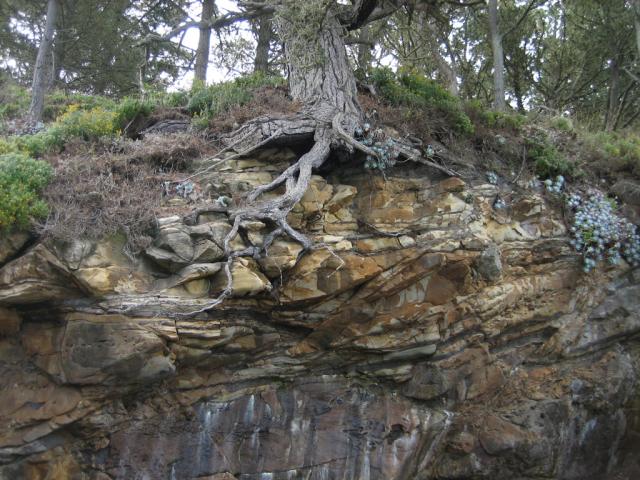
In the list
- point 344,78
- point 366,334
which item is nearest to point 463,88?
point 344,78

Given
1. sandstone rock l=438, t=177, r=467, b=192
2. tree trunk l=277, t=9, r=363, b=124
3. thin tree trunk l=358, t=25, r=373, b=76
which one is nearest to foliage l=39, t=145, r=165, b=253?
tree trunk l=277, t=9, r=363, b=124

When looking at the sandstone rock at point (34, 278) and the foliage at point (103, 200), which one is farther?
the foliage at point (103, 200)

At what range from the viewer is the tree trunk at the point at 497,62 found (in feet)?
41.2

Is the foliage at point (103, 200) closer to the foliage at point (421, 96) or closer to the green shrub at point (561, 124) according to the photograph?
the foliage at point (421, 96)

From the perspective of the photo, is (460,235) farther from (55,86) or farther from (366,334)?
(55,86)

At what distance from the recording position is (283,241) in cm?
693

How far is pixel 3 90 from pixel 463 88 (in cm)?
1246

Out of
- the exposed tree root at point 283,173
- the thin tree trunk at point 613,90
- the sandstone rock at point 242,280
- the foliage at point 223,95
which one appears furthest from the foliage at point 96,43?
the thin tree trunk at point 613,90

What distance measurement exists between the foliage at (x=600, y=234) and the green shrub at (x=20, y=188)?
7416mm

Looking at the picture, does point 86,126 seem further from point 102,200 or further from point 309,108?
point 309,108

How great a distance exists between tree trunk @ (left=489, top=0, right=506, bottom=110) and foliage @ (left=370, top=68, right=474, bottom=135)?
3046mm

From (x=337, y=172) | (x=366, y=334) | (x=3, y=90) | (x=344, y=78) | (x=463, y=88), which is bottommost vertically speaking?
(x=366, y=334)

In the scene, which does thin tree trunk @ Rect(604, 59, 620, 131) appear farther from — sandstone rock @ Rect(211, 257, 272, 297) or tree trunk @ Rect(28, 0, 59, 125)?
tree trunk @ Rect(28, 0, 59, 125)

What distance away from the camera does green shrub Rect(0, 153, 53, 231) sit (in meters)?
6.12
